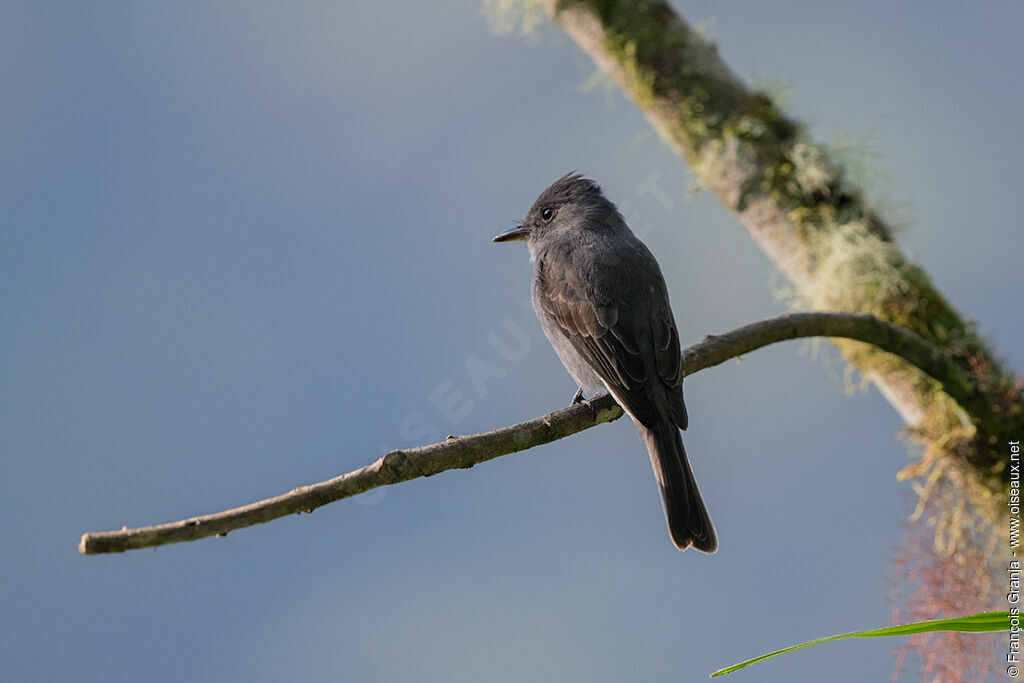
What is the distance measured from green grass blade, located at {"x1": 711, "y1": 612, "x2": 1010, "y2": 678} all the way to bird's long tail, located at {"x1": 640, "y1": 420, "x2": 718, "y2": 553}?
4.55 ft

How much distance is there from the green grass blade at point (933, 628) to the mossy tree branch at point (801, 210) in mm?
2471

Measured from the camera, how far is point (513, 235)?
3.81 metres

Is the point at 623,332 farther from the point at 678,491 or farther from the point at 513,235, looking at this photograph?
the point at 513,235

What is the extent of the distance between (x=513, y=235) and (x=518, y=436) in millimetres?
1615

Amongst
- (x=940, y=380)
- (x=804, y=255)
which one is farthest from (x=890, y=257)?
(x=940, y=380)

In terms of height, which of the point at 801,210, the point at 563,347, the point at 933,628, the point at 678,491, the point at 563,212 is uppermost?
the point at 563,212

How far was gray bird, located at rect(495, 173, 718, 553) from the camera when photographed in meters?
2.82

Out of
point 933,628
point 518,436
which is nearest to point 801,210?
point 518,436

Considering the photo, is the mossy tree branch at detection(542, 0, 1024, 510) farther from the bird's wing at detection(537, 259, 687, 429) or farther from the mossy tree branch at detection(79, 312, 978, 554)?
the bird's wing at detection(537, 259, 687, 429)

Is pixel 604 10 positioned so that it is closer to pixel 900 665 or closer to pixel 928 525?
pixel 928 525

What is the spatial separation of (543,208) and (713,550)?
1704 millimetres

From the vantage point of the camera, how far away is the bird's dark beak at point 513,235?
12.5 feet

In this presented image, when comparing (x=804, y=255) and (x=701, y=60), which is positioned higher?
(x=701, y=60)

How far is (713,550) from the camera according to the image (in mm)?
2742
